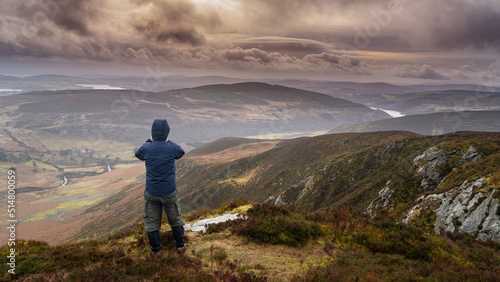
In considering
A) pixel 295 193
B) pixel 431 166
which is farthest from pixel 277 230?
pixel 295 193

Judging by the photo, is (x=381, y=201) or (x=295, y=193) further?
(x=295, y=193)

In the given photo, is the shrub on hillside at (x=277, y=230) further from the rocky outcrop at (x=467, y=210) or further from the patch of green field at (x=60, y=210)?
the patch of green field at (x=60, y=210)

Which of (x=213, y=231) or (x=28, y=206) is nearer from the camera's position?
(x=213, y=231)

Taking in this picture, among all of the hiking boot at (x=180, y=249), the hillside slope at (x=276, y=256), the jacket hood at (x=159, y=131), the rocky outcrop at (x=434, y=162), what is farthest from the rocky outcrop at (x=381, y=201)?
the jacket hood at (x=159, y=131)

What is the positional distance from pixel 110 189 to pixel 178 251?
16901cm

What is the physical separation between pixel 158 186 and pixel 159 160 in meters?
0.83

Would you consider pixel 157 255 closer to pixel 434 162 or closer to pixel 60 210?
pixel 434 162

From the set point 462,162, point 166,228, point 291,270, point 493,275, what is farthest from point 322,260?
point 462,162

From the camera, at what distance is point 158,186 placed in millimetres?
7914

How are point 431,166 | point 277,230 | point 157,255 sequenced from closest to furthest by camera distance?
point 157,255
point 277,230
point 431,166

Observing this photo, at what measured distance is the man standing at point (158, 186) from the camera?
26.0ft

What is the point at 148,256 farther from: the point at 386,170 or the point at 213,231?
the point at 386,170

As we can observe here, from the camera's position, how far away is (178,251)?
821 centimetres

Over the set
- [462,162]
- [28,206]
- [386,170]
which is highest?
[462,162]
